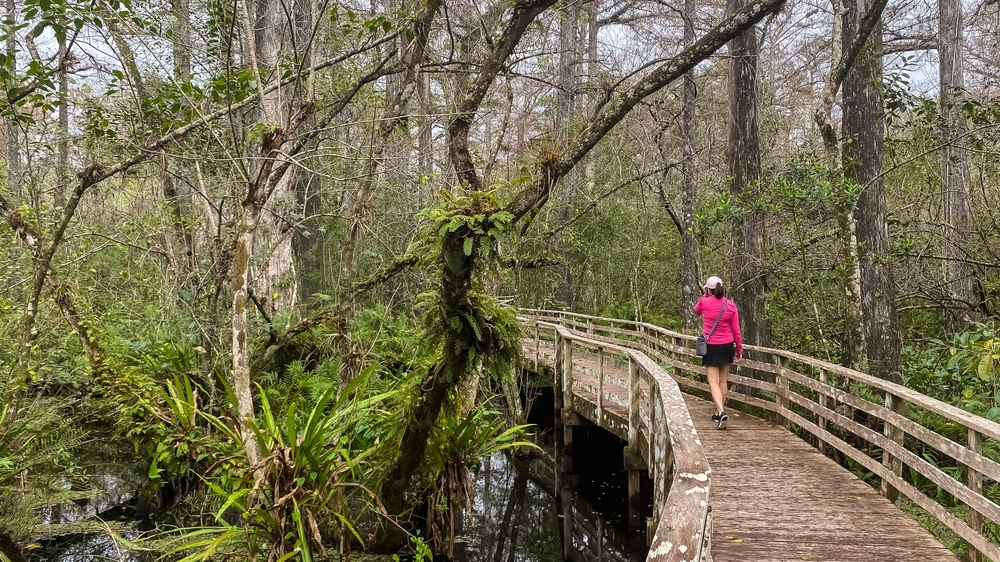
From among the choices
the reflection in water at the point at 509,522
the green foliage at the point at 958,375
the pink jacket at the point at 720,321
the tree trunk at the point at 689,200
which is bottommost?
the reflection in water at the point at 509,522

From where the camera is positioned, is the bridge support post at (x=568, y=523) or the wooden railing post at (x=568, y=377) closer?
the bridge support post at (x=568, y=523)

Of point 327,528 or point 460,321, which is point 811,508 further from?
point 327,528

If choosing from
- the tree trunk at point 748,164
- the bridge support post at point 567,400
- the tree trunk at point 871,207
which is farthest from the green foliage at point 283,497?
the tree trunk at point 748,164

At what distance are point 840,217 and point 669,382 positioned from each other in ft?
12.4

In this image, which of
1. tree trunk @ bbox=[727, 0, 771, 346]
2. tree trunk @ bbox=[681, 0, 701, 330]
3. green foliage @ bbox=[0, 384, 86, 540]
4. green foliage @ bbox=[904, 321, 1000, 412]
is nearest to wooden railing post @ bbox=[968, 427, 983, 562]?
green foliage @ bbox=[904, 321, 1000, 412]

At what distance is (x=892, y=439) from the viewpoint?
16.3 feet

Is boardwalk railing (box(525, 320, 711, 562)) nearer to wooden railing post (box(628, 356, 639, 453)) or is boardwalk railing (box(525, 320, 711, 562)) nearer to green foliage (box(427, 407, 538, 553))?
wooden railing post (box(628, 356, 639, 453))

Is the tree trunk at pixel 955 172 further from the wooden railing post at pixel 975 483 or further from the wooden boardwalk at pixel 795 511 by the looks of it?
the wooden railing post at pixel 975 483

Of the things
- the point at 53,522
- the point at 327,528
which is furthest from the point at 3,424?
the point at 327,528

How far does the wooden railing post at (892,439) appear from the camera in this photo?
4949 mm

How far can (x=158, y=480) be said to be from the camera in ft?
25.6

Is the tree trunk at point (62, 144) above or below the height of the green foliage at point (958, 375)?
above

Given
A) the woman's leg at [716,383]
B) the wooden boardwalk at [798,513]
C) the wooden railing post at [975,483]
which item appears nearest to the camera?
the wooden railing post at [975,483]

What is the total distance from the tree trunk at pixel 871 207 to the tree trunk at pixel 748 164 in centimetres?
163
